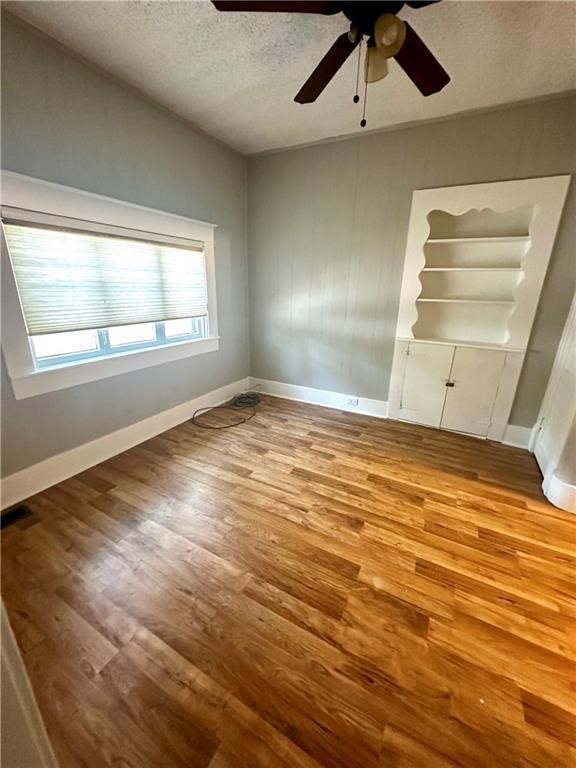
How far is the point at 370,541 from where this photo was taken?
69.2 inches

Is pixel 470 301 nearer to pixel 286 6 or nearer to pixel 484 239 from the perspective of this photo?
pixel 484 239

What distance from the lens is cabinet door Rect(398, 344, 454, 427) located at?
9.66 ft

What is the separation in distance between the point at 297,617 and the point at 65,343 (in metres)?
2.25

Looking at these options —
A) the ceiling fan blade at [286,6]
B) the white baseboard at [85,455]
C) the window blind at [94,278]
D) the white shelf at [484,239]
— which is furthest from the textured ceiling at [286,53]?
the white baseboard at [85,455]

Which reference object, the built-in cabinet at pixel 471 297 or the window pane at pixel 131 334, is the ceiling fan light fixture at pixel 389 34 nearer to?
the built-in cabinet at pixel 471 297

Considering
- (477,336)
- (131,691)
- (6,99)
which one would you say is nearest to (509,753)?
(131,691)

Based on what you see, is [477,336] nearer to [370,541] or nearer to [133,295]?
[370,541]

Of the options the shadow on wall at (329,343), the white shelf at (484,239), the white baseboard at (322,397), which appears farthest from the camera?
the white baseboard at (322,397)

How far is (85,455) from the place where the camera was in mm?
2338

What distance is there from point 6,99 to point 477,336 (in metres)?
3.73

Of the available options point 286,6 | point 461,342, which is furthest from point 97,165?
point 461,342

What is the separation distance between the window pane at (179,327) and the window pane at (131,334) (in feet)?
0.51

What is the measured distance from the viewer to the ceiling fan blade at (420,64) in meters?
1.33

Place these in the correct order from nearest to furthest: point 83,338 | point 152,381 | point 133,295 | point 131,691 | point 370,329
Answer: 1. point 131,691
2. point 83,338
3. point 133,295
4. point 152,381
5. point 370,329
